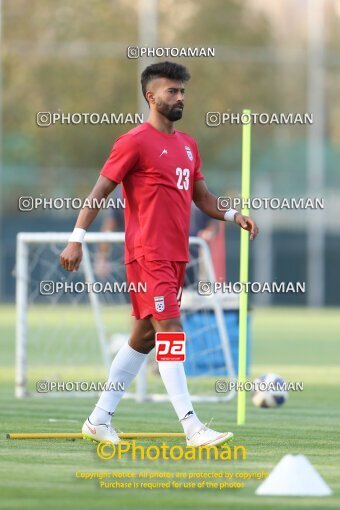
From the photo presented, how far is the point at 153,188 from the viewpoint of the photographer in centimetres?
767

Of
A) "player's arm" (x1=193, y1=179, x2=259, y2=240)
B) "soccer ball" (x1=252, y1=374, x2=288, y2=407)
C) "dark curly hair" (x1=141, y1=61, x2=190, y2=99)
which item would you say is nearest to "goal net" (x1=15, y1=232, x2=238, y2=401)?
"soccer ball" (x1=252, y1=374, x2=288, y2=407)

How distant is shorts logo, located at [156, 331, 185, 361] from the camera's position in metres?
7.52

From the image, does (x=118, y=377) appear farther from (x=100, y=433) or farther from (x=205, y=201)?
(x=205, y=201)

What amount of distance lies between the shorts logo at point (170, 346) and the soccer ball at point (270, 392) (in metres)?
2.88

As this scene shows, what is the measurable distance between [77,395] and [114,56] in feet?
91.2

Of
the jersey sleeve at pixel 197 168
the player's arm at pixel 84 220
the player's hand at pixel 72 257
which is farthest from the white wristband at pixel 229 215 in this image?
the player's hand at pixel 72 257

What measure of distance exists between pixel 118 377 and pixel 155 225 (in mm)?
882

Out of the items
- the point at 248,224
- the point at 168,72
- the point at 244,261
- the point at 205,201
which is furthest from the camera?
the point at 244,261

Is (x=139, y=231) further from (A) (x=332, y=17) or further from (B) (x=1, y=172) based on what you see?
(A) (x=332, y=17)

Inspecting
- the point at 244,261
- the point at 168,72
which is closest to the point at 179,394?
the point at 244,261

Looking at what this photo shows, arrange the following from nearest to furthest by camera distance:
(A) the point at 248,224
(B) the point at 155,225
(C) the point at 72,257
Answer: (C) the point at 72,257
(B) the point at 155,225
(A) the point at 248,224

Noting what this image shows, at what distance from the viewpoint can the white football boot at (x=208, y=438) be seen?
291 inches

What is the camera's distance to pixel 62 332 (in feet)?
→ 63.7

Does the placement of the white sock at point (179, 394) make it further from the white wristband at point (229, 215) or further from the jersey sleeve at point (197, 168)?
the jersey sleeve at point (197, 168)
